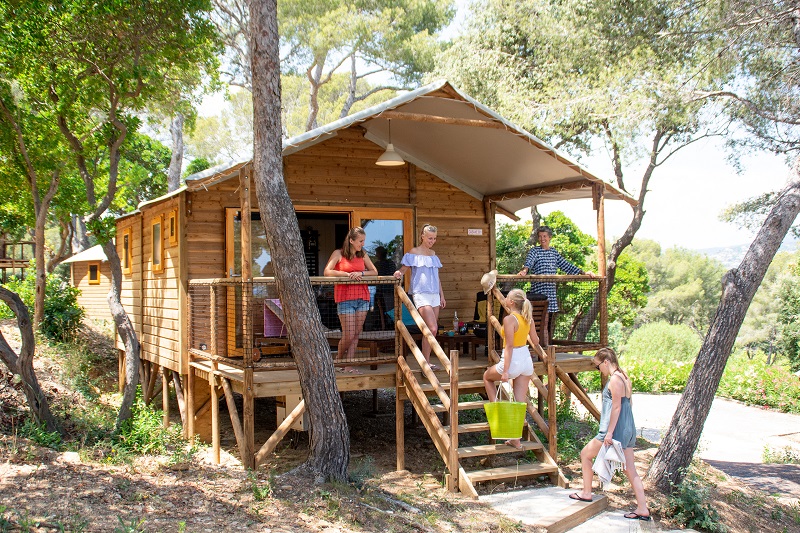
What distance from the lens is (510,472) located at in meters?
7.29

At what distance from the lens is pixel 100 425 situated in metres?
9.61

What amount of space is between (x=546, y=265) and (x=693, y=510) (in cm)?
371

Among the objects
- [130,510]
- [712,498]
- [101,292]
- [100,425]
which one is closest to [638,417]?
[712,498]

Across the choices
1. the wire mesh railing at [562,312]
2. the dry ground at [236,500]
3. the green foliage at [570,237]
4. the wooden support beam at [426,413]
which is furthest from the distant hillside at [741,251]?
the green foliage at [570,237]

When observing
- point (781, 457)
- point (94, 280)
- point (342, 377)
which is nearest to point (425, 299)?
point (342, 377)

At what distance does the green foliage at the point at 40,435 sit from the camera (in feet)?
24.7

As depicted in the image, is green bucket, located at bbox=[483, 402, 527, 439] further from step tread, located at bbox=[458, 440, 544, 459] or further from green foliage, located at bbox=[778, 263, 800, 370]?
green foliage, located at bbox=[778, 263, 800, 370]

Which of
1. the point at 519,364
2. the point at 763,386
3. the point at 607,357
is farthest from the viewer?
the point at 763,386

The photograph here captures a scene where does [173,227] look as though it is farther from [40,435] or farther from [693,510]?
[693,510]

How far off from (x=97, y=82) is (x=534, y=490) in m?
9.36

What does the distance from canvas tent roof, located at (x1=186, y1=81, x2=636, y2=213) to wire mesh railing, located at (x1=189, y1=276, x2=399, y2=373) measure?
142 cm

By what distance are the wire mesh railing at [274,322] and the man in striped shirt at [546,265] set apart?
77.0 inches

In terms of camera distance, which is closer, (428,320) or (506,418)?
(506,418)

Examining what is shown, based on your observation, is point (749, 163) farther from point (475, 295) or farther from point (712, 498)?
point (712, 498)
